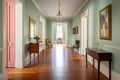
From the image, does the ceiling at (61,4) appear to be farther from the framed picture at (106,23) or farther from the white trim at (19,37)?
the framed picture at (106,23)

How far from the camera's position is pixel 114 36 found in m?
4.52

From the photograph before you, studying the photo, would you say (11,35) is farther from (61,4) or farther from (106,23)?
(61,4)

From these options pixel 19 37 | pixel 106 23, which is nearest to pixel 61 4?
pixel 19 37

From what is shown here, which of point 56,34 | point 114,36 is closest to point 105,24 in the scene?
point 114,36

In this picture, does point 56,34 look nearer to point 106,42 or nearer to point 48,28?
point 48,28

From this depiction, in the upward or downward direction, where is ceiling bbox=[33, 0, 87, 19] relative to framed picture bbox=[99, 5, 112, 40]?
upward

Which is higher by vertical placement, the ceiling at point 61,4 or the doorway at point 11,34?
the ceiling at point 61,4

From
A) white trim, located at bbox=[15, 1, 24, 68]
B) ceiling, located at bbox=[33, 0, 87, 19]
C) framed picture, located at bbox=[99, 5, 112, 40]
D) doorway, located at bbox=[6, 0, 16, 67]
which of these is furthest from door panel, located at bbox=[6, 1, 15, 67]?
framed picture, located at bbox=[99, 5, 112, 40]

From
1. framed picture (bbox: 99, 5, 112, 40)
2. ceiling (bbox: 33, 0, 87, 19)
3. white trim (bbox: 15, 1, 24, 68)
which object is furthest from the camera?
ceiling (bbox: 33, 0, 87, 19)

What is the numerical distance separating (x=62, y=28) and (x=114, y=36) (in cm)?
2028

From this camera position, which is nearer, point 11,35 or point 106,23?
point 106,23

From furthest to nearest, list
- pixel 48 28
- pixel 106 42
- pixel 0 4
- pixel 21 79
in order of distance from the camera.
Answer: pixel 48 28
pixel 106 42
pixel 21 79
pixel 0 4

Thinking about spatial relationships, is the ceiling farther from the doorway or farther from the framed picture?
the framed picture

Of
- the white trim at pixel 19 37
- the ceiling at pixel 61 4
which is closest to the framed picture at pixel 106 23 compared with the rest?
the white trim at pixel 19 37
